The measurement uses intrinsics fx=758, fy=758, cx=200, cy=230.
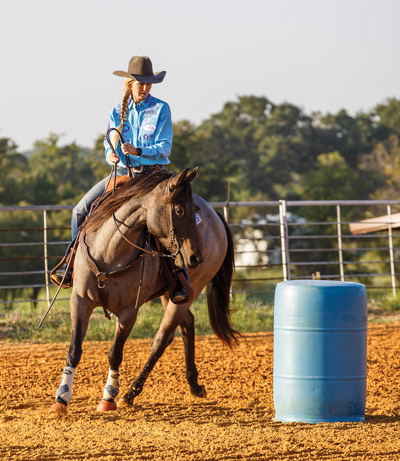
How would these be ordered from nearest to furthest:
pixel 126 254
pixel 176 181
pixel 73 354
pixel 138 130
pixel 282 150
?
1. pixel 176 181
2. pixel 73 354
3. pixel 126 254
4. pixel 138 130
5. pixel 282 150

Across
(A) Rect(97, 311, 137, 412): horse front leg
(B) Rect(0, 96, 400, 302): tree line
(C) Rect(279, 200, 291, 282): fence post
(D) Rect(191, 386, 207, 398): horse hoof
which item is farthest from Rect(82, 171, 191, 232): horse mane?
(B) Rect(0, 96, 400, 302): tree line

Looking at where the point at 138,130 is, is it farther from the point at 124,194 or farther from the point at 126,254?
the point at 126,254

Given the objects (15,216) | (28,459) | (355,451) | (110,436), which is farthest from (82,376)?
(15,216)

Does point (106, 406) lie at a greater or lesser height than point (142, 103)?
lesser

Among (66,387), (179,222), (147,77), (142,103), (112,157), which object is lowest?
(66,387)

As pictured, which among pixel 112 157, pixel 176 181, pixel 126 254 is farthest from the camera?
pixel 112 157

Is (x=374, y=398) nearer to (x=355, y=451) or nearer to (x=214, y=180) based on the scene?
(x=355, y=451)

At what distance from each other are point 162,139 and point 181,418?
2260mm

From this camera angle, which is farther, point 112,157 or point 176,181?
point 112,157

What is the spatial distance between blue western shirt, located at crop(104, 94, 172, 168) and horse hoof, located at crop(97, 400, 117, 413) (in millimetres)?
1967

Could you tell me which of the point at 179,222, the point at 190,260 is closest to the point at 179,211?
the point at 179,222

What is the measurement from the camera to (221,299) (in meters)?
7.56

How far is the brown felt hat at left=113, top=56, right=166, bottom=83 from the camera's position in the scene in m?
6.29

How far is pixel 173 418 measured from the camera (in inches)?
220
